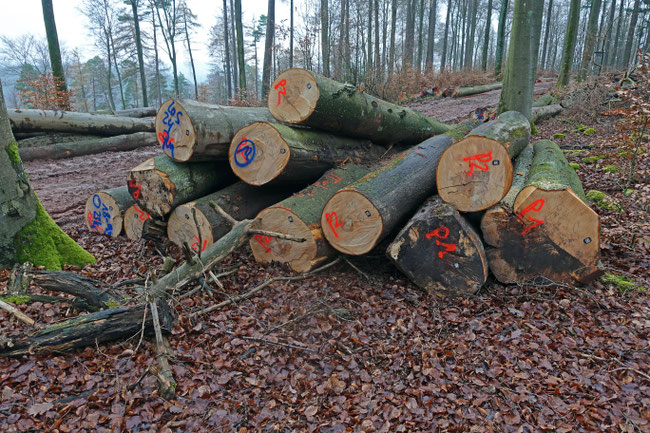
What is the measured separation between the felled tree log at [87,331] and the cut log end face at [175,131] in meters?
2.20

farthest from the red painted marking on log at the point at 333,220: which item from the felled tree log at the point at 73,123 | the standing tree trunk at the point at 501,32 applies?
the standing tree trunk at the point at 501,32

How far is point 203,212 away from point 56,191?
445 cm

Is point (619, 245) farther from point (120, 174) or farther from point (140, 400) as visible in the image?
point (120, 174)

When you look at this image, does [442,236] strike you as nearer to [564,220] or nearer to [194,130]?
[564,220]

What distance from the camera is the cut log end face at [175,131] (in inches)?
175

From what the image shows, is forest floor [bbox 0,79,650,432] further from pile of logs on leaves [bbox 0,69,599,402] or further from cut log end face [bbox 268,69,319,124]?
cut log end face [bbox 268,69,319,124]

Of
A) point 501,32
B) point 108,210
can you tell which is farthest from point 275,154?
point 501,32

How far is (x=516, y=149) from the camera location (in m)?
5.23

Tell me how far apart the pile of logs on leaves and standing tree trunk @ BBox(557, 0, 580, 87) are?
10.5 m

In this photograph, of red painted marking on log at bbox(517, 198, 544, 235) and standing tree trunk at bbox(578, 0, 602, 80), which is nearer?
red painted marking on log at bbox(517, 198, 544, 235)

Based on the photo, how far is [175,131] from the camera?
4.56 m

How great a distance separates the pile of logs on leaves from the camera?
144 inches

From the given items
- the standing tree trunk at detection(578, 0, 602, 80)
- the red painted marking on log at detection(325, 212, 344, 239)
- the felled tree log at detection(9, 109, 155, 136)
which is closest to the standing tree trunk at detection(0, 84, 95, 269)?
the red painted marking on log at detection(325, 212, 344, 239)

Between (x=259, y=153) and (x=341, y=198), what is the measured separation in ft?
4.17
